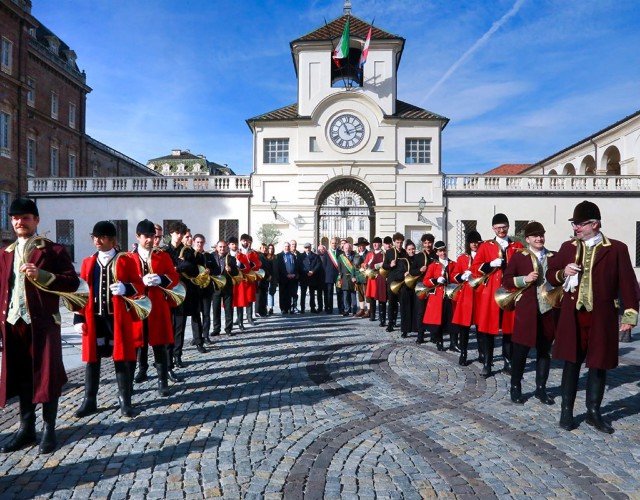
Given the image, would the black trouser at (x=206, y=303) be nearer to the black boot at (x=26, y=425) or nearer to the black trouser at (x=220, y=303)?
the black trouser at (x=220, y=303)

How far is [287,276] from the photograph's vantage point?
578 inches

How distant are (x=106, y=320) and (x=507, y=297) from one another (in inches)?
184

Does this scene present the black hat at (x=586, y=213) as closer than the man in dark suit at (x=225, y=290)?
Yes

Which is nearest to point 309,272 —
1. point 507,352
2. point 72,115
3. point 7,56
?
point 507,352

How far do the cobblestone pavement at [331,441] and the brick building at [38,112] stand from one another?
23.6 m

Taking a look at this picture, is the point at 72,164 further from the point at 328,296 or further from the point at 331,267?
the point at 331,267

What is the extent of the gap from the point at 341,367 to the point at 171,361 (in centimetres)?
248

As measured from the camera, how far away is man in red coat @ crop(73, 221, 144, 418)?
5207 mm

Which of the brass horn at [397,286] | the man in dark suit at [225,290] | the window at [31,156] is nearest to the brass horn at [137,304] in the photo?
the man in dark suit at [225,290]

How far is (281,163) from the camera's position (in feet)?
89.1

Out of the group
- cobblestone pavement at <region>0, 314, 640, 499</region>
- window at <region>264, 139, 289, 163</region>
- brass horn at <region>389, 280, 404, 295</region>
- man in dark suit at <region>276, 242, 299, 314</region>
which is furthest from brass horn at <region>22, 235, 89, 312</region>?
window at <region>264, 139, 289, 163</region>

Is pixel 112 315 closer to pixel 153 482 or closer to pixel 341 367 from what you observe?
pixel 153 482

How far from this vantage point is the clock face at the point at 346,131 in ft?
88.4

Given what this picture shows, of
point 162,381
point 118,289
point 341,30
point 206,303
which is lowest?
point 162,381
